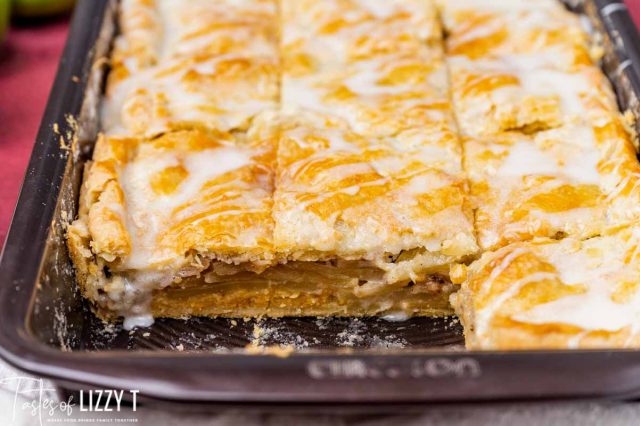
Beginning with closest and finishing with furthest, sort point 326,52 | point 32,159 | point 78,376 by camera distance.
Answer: point 78,376
point 32,159
point 326,52

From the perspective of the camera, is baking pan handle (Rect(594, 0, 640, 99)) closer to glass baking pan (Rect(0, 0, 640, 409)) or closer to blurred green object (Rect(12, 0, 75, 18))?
glass baking pan (Rect(0, 0, 640, 409))

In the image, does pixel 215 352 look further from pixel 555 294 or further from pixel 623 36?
pixel 623 36

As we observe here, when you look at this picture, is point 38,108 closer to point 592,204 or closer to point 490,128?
point 490,128

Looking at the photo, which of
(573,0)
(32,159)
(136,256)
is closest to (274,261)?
(136,256)

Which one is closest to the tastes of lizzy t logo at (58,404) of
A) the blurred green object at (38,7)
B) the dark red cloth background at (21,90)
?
the dark red cloth background at (21,90)

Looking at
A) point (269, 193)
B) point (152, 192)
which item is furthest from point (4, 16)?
point (269, 193)

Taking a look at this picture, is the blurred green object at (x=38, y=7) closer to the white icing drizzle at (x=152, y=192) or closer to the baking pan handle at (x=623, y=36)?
the white icing drizzle at (x=152, y=192)
